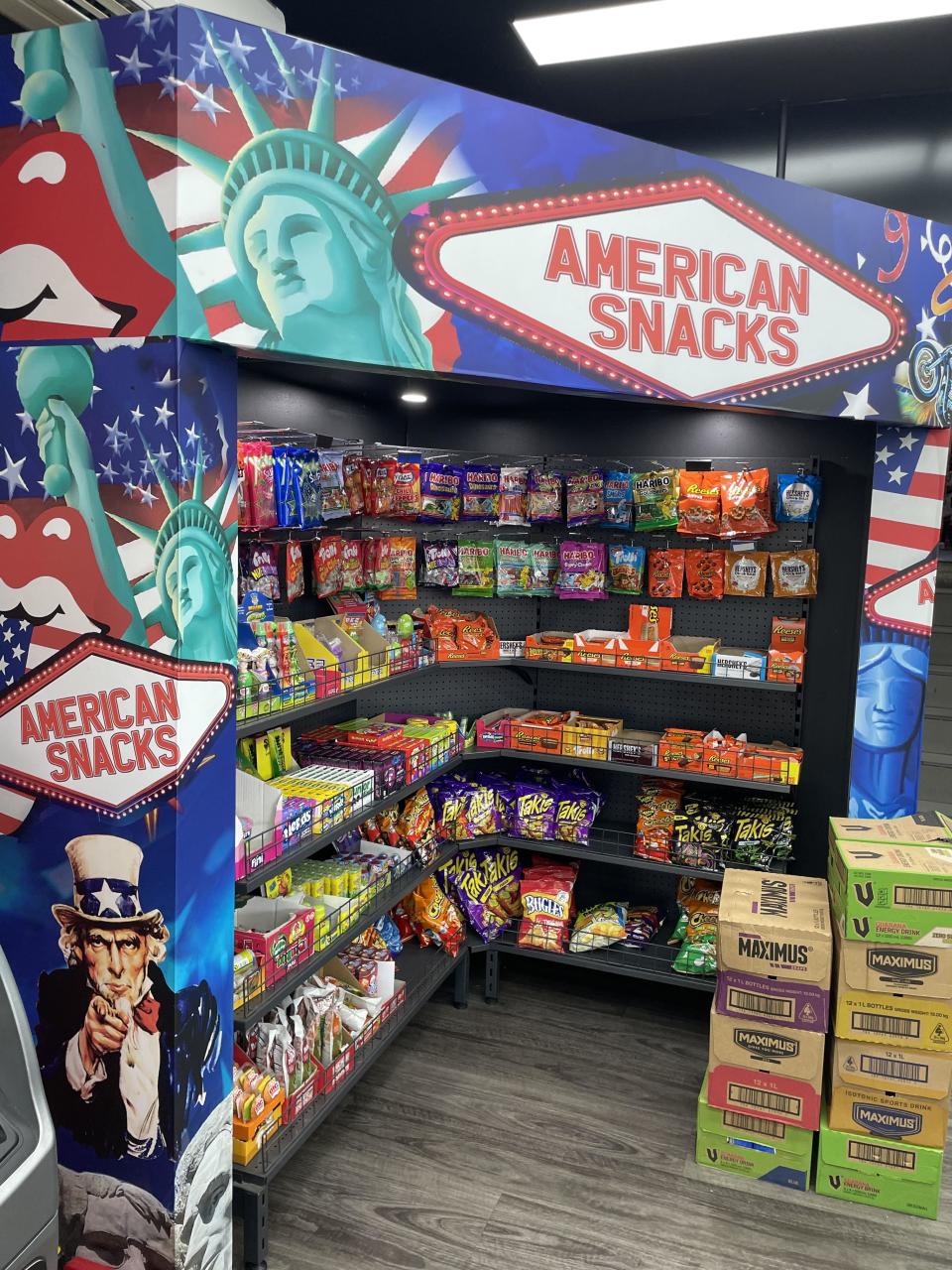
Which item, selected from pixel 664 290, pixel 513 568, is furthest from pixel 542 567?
pixel 664 290

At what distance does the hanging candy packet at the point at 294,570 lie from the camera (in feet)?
10.9

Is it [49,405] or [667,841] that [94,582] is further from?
[667,841]

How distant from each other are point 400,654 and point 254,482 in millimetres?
939

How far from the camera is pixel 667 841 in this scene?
387 centimetres

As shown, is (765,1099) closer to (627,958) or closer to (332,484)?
(627,958)

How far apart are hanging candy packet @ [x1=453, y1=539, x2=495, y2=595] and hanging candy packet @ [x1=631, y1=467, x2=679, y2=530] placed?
644mm

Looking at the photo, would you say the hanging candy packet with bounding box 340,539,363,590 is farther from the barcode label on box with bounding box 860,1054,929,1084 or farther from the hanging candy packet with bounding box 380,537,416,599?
the barcode label on box with bounding box 860,1054,929,1084

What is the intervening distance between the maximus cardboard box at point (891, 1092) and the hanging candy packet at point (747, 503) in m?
1.82

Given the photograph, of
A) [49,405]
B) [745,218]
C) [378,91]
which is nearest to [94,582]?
[49,405]

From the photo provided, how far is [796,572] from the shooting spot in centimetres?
366

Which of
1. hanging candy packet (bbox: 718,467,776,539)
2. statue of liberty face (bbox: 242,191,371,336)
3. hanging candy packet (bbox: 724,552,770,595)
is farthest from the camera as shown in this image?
hanging candy packet (bbox: 724,552,770,595)

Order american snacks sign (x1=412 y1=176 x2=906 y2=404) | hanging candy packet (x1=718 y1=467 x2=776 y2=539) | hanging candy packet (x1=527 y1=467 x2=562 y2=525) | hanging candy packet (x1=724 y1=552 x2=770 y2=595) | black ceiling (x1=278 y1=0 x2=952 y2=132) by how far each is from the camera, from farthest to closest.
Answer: hanging candy packet (x1=527 y1=467 x2=562 y2=525) → hanging candy packet (x1=724 y1=552 x2=770 y2=595) → hanging candy packet (x1=718 y1=467 x2=776 y2=539) → black ceiling (x1=278 y1=0 x2=952 y2=132) → american snacks sign (x1=412 y1=176 x2=906 y2=404)

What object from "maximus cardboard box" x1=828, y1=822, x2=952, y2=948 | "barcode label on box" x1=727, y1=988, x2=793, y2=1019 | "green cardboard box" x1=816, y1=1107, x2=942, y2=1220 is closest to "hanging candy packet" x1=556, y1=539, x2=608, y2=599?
"maximus cardboard box" x1=828, y1=822, x2=952, y2=948

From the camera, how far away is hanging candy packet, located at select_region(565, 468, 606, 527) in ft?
12.7
